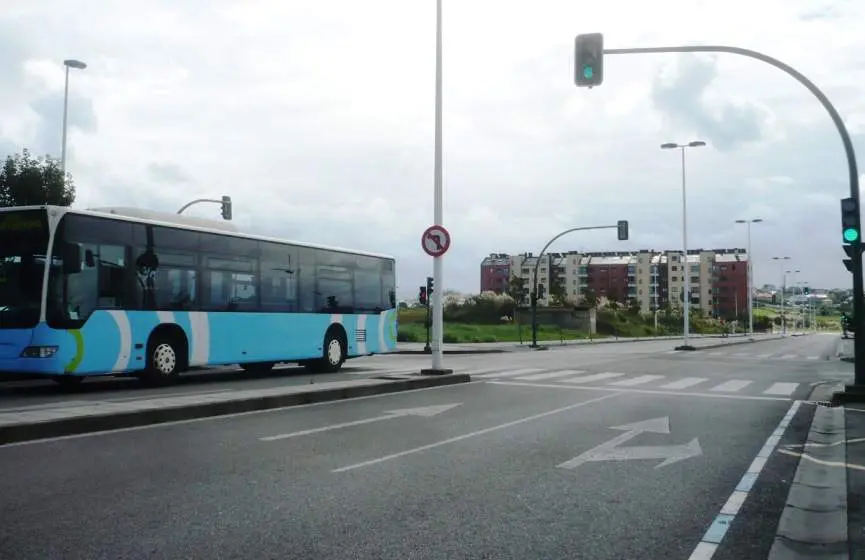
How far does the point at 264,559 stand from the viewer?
13.9 feet

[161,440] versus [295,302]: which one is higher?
[295,302]

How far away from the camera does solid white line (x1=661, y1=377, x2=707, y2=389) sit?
1612cm

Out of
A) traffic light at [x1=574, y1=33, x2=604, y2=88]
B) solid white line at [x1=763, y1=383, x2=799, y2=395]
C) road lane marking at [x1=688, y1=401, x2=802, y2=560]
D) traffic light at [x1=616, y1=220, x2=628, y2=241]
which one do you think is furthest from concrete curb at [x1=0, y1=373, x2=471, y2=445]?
traffic light at [x1=616, y1=220, x2=628, y2=241]

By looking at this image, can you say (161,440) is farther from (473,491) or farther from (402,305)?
(402,305)

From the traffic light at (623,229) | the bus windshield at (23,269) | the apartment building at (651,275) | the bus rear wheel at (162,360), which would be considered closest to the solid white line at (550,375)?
the bus rear wheel at (162,360)

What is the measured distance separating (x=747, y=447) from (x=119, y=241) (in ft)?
36.9

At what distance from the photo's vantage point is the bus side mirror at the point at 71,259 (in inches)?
518

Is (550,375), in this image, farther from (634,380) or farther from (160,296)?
(160,296)

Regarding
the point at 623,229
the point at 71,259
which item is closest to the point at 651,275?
the point at 623,229

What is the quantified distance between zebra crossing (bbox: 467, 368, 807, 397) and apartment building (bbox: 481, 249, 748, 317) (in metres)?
140

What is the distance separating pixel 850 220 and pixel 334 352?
40.0 ft

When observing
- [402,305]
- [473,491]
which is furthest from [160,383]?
[402,305]

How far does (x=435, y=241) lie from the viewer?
16672mm

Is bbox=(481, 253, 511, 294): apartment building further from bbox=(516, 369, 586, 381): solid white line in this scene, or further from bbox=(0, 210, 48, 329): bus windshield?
bbox=(0, 210, 48, 329): bus windshield
